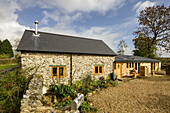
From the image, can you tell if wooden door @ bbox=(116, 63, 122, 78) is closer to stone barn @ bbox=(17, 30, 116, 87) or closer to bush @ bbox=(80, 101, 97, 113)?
stone barn @ bbox=(17, 30, 116, 87)

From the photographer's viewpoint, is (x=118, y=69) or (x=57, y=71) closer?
(x=57, y=71)

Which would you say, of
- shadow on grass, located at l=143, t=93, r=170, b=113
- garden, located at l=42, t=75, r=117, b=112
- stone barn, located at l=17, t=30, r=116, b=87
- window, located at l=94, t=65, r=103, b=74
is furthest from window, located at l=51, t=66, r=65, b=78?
shadow on grass, located at l=143, t=93, r=170, b=113

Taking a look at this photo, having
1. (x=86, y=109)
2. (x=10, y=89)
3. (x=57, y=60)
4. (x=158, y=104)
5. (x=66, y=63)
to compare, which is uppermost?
(x=57, y=60)

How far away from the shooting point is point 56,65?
8.21m

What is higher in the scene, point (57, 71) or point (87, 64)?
point (87, 64)

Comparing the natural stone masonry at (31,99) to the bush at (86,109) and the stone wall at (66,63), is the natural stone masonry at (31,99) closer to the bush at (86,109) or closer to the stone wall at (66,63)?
the stone wall at (66,63)

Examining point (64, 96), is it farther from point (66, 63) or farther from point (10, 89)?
point (10, 89)

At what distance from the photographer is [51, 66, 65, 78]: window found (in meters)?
8.10

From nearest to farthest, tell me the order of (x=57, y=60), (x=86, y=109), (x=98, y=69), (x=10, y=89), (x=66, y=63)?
1. (x=86, y=109)
2. (x=10, y=89)
3. (x=57, y=60)
4. (x=66, y=63)
5. (x=98, y=69)

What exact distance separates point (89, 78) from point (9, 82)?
7240mm

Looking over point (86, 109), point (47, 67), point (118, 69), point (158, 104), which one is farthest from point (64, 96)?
point (118, 69)

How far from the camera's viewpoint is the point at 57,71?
8.30 metres

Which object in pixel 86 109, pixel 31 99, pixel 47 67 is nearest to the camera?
pixel 31 99

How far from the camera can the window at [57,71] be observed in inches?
319
